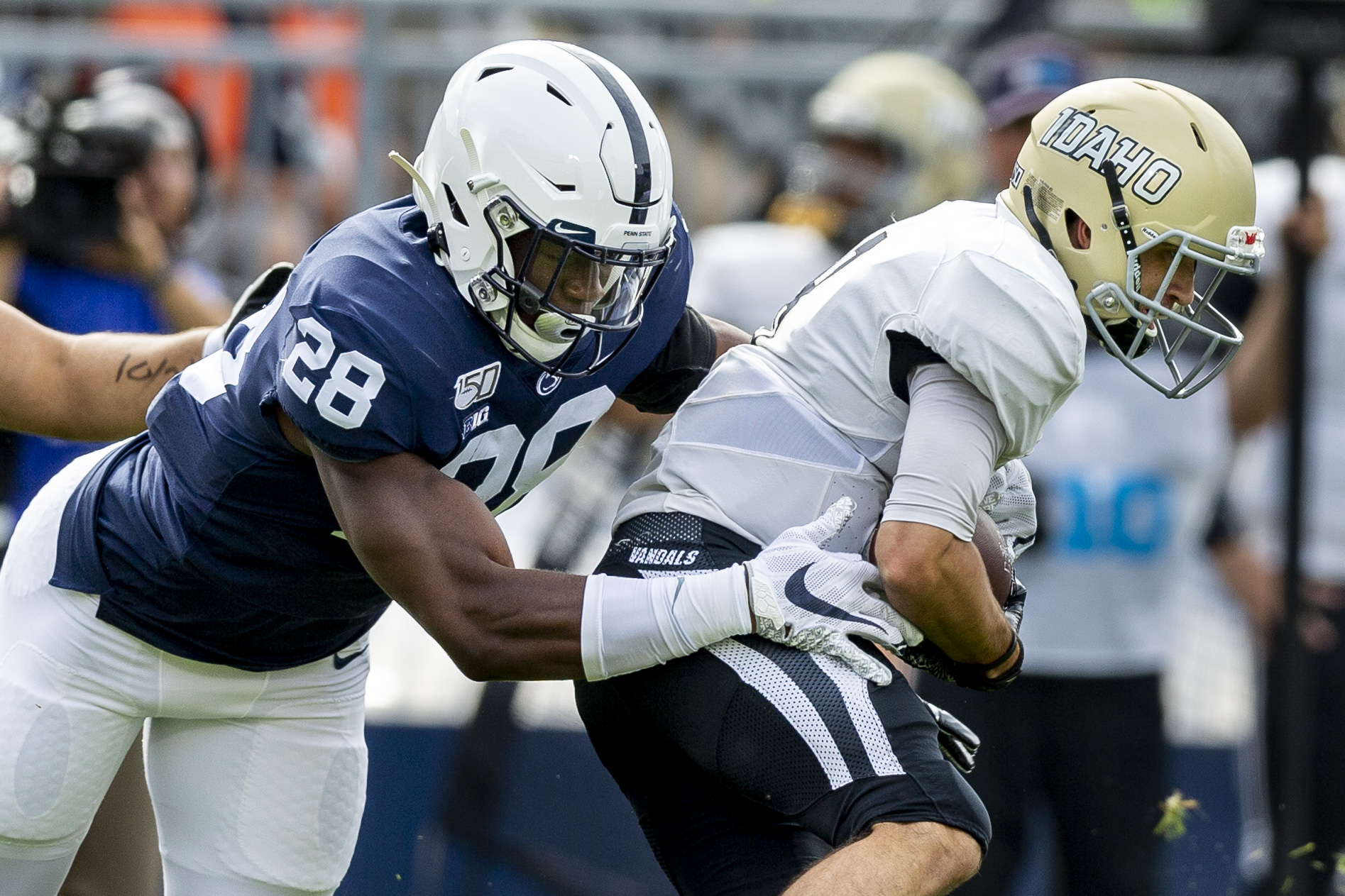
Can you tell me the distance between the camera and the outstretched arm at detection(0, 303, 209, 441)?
2957 mm

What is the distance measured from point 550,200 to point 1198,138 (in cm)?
95

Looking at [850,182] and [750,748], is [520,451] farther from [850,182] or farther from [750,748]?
[850,182]

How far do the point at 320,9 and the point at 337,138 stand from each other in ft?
1.36

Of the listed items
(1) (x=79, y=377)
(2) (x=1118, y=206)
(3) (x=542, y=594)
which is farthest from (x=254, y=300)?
(2) (x=1118, y=206)

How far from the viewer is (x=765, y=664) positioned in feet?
7.97

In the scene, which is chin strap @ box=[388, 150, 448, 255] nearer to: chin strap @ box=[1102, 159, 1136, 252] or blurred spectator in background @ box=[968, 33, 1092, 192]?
chin strap @ box=[1102, 159, 1136, 252]

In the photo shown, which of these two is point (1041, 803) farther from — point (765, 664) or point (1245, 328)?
point (765, 664)

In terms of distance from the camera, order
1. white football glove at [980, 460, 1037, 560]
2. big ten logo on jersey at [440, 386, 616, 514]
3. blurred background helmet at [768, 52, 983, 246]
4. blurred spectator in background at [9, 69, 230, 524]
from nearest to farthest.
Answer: big ten logo on jersey at [440, 386, 616, 514]
white football glove at [980, 460, 1037, 560]
blurred spectator in background at [9, 69, 230, 524]
blurred background helmet at [768, 52, 983, 246]

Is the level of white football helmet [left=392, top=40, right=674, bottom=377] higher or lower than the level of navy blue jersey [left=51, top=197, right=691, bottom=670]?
higher

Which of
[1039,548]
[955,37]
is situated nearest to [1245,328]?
[1039,548]

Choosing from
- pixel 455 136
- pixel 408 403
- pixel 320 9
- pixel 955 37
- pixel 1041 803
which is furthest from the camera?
pixel 955 37

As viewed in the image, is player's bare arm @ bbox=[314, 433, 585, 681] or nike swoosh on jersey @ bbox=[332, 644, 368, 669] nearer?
player's bare arm @ bbox=[314, 433, 585, 681]

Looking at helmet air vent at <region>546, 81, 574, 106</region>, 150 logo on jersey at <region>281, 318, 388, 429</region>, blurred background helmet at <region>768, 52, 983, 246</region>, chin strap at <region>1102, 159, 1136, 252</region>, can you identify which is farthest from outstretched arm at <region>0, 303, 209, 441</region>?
blurred background helmet at <region>768, 52, 983, 246</region>

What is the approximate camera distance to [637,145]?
2.54 m
